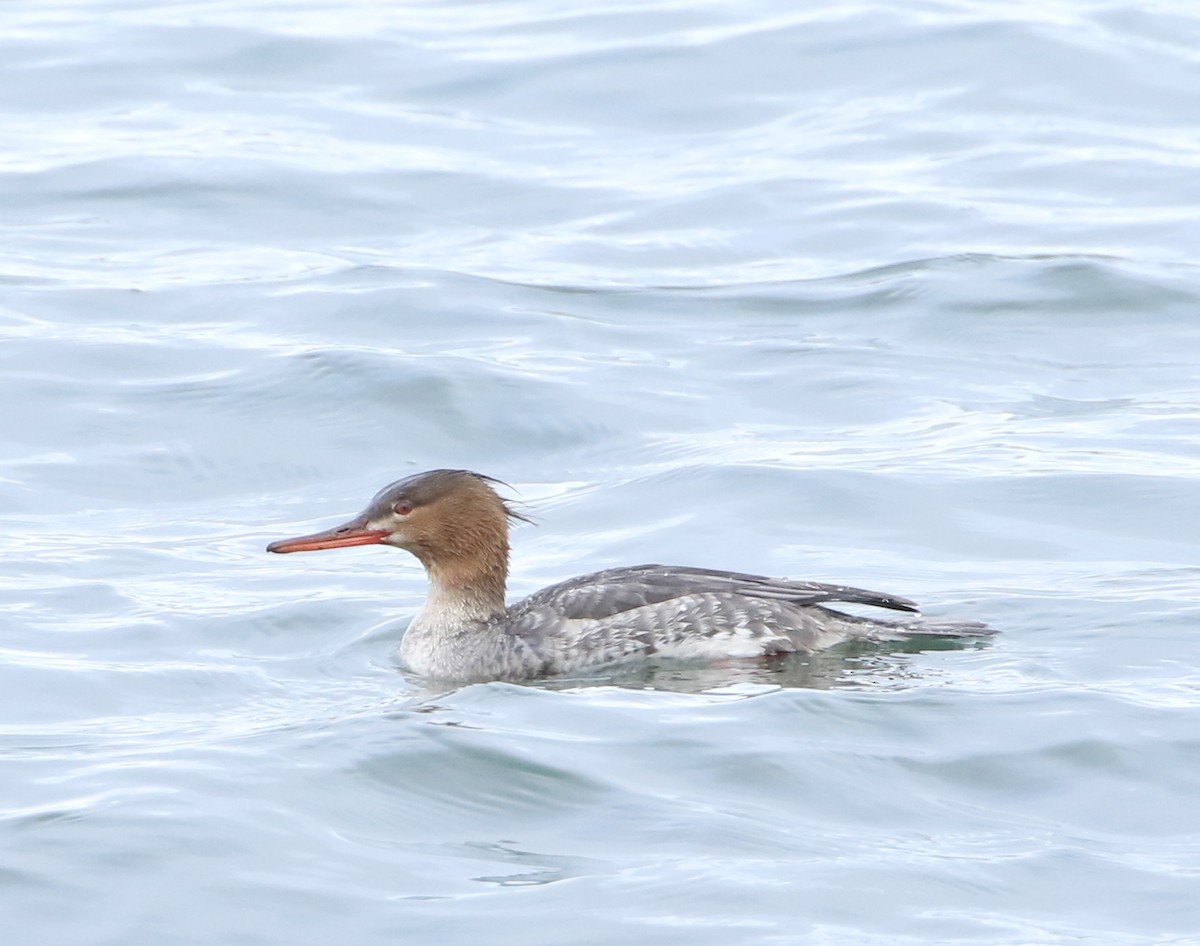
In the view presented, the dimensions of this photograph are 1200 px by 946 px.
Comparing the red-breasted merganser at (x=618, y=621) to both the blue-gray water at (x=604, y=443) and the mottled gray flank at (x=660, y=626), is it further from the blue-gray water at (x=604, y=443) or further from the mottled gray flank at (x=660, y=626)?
the blue-gray water at (x=604, y=443)

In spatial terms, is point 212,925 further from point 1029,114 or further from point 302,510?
point 1029,114

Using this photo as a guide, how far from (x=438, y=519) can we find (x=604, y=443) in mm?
3081

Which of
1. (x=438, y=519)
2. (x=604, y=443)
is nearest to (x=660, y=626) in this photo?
(x=438, y=519)

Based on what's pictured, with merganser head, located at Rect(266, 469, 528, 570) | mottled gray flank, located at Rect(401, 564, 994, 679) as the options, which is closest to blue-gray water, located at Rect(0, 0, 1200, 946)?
mottled gray flank, located at Rect(401, 564, 994, 679)

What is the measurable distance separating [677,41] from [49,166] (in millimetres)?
6096

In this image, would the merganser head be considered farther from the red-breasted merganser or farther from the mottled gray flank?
the mottled gray flank

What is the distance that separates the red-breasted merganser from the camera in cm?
918

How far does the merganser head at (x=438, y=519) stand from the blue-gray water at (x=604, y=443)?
513 millimetres

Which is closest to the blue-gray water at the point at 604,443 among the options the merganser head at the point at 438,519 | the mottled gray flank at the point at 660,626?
the mottled gray flank at the point at 660,626

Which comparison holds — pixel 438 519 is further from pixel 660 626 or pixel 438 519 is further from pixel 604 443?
pixel 604 443

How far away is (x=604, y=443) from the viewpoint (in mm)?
12625

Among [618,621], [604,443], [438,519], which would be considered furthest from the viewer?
[604,443]

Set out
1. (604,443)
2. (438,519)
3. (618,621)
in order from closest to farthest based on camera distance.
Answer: (618,621) → (438,519) → (604,443)

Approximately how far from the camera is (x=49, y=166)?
731 inches
